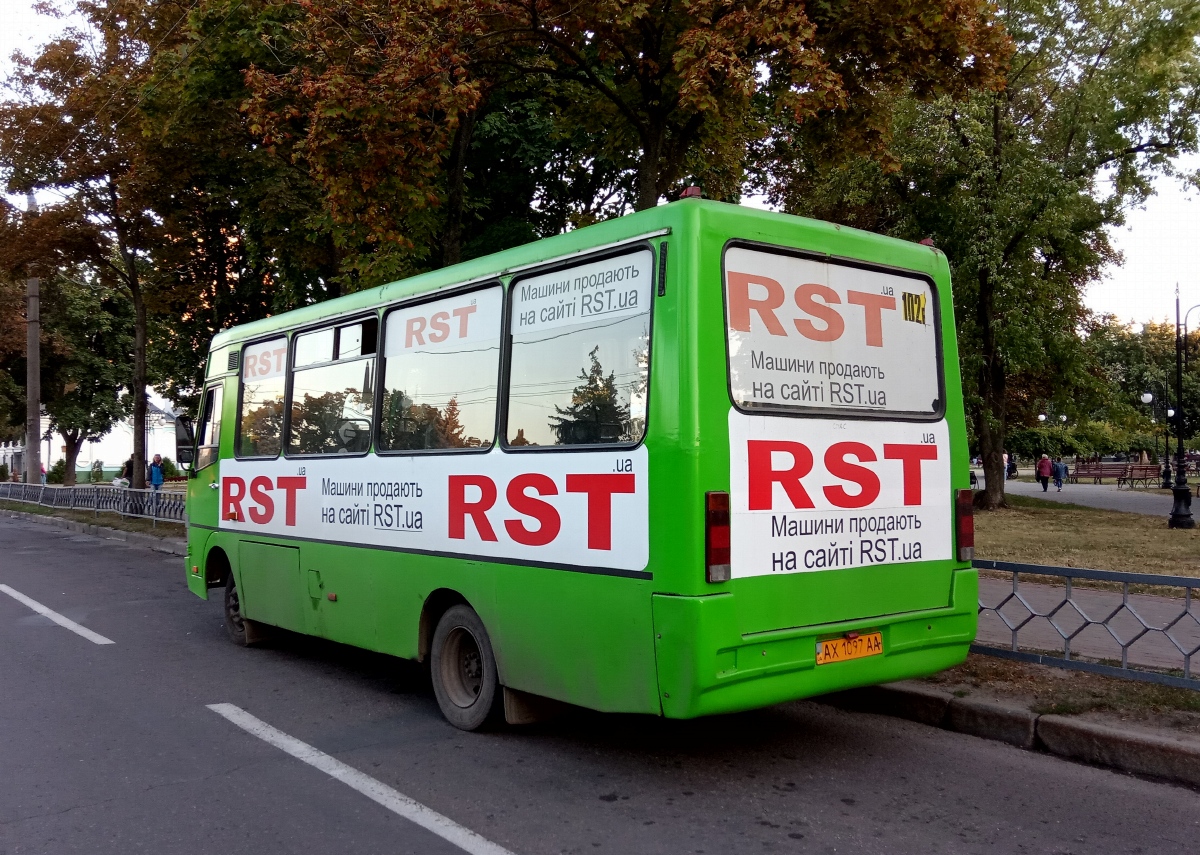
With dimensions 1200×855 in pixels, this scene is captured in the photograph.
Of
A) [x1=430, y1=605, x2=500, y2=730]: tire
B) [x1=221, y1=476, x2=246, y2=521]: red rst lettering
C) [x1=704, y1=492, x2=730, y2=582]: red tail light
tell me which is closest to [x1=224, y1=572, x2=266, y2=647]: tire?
[x1=221, y1=476, x2=246, y2=521]: red rst lettering

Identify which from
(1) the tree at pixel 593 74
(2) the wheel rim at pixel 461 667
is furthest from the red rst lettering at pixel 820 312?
(1) the tree at pixel 593 74

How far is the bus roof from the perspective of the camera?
17.0ft

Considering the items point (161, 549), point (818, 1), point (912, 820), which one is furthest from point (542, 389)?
point (161, 549)

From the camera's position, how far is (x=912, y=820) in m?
4.77

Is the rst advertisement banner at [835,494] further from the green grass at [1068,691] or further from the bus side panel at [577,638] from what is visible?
the green grass at [1068,691]

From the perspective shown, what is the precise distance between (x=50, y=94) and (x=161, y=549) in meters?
10.5

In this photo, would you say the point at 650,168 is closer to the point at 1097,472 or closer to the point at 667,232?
the point at 667,232

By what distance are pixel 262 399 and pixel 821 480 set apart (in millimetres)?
5325

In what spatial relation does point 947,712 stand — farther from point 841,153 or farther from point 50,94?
point 50,94

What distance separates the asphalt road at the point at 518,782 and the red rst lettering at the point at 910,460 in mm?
1469

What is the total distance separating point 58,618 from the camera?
35.4 feet

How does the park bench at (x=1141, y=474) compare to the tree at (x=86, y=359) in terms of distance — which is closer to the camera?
the tree at (x=86, y=359)

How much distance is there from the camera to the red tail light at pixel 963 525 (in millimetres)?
6188

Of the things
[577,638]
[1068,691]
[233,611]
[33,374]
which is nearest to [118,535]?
[33,374]
